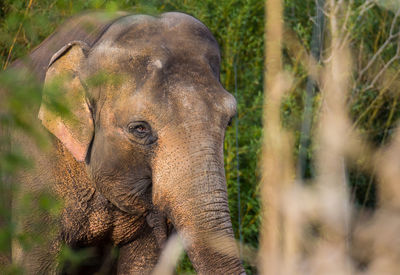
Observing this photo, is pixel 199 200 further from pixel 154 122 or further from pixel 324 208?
pixel 324 208

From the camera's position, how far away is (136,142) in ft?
11.3

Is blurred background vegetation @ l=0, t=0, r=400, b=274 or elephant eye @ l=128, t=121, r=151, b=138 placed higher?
elephant eye @ l=128, t=121, r=151, b=138

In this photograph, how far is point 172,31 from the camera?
366 centimetres

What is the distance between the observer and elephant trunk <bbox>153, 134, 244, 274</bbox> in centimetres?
312

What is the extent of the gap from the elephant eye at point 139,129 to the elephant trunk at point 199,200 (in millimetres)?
121

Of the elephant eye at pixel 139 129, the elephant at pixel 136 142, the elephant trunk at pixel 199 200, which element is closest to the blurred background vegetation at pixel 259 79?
the elephant at pixel 136 142

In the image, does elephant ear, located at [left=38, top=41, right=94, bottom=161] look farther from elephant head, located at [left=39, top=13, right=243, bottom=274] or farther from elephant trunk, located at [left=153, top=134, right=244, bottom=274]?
elephant trunk, located at [left=153, top=134, right=244, bottom=274]

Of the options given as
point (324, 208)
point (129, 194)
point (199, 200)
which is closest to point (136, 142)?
point (129, 194)

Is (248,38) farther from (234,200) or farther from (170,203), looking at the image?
(170,203)

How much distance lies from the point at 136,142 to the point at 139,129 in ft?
0.20

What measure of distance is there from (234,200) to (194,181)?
10.5 feet

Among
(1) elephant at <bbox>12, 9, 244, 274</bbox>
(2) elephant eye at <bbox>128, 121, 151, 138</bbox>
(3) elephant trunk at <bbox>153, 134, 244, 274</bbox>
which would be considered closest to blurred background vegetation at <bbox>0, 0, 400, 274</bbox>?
(1) elephant at <bbox>12, 9, 244, 274</bbox>

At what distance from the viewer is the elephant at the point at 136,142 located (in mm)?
3219

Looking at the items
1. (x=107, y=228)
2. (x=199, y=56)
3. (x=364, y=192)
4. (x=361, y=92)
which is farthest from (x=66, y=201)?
(x=364, y=192)
